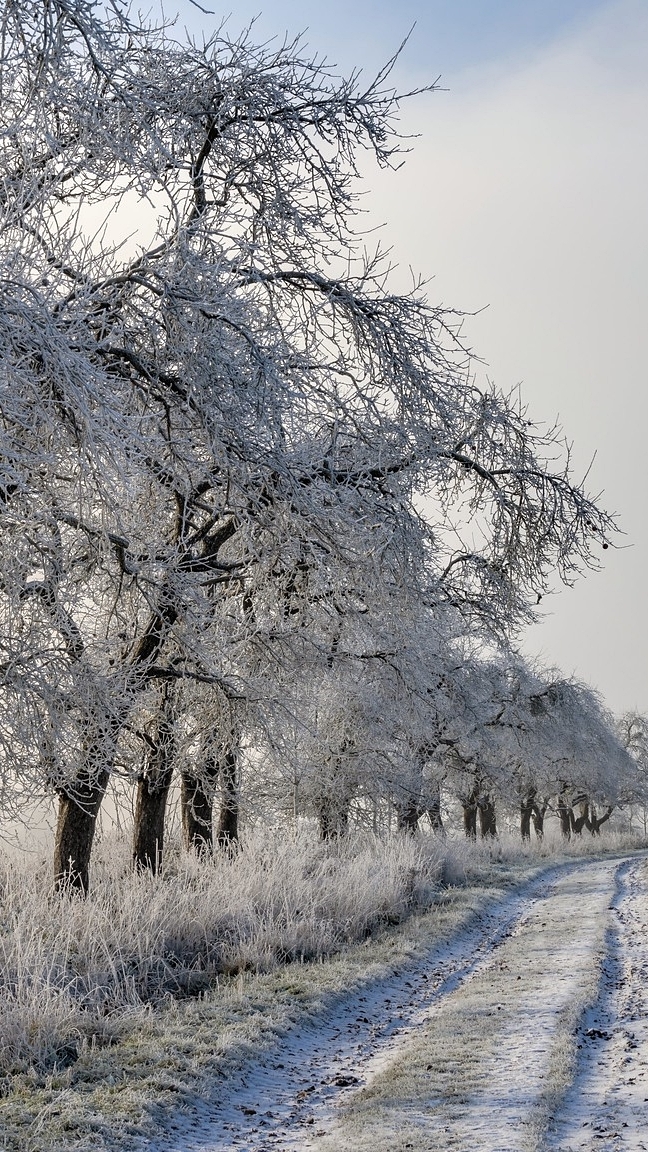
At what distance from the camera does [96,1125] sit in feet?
17.9

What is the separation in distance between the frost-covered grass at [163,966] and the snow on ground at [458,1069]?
1.06 feet

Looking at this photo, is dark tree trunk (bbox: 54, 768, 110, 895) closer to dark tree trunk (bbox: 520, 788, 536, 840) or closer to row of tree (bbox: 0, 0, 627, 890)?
row of tree (bbox: 0, 0, 627, 890)

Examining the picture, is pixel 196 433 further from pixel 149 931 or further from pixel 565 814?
pixel 565 814

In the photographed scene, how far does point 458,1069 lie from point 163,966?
3.11 m

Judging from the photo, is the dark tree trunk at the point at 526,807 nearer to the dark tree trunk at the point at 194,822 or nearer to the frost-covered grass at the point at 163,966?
the dark tree trunk at the point at 194,822

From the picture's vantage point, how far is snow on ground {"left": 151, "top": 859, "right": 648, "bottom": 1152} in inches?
218

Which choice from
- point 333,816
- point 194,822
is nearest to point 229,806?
point 194,822

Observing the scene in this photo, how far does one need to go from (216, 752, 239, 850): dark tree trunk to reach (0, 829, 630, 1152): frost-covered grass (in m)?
0.69

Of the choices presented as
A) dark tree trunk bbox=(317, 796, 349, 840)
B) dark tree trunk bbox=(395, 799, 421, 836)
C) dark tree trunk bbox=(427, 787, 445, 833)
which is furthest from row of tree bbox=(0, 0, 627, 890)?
dark tree trunk bbox=(427, 787, 445, 833)

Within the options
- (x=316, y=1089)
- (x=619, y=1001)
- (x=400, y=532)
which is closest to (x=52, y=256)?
(x=400, y=532)

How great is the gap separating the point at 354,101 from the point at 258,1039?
22.8 feet

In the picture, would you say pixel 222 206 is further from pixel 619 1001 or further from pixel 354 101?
pixel 619 1001

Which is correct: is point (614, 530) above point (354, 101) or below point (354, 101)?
below

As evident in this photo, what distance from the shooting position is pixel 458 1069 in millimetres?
6828
